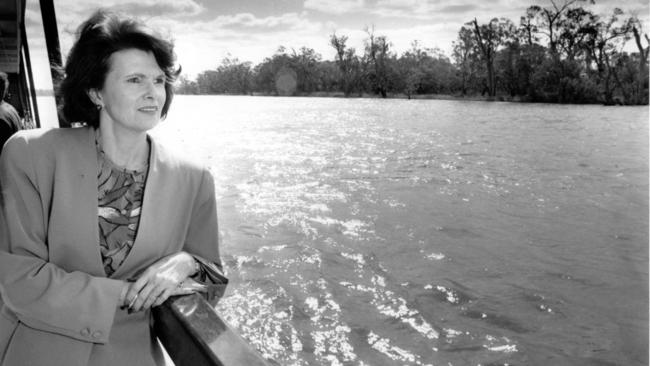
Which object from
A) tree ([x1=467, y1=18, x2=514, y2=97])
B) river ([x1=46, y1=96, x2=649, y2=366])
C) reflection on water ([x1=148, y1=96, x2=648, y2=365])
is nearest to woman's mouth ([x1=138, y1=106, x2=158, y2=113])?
reflection on water ([x1=148, y1=96, x2=648, y2=365])

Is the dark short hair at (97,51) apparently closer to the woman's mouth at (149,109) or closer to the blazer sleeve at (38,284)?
the woman's mouth at (149,109)

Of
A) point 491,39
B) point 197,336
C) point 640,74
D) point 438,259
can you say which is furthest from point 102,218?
point 491,39

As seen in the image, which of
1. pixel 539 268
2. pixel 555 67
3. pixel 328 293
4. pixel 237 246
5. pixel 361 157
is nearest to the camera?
pixel 328 293

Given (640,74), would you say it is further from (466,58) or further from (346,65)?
(346,65)

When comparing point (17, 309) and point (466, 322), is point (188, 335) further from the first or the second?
point (466, 322)

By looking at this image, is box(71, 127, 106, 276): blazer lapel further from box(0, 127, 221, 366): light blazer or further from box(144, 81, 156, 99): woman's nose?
box(144, 81, 156, 99): woman's nose

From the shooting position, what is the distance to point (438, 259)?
6059mm

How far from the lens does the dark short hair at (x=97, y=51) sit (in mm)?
1355

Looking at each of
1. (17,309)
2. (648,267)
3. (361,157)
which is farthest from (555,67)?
(17,309)

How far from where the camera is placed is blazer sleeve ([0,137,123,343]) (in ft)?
3.72

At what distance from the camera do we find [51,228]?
47.7 inches

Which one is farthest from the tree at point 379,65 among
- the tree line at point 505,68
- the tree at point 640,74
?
the tree at point 640,74

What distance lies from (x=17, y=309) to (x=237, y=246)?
546cm

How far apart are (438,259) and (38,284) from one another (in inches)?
209
